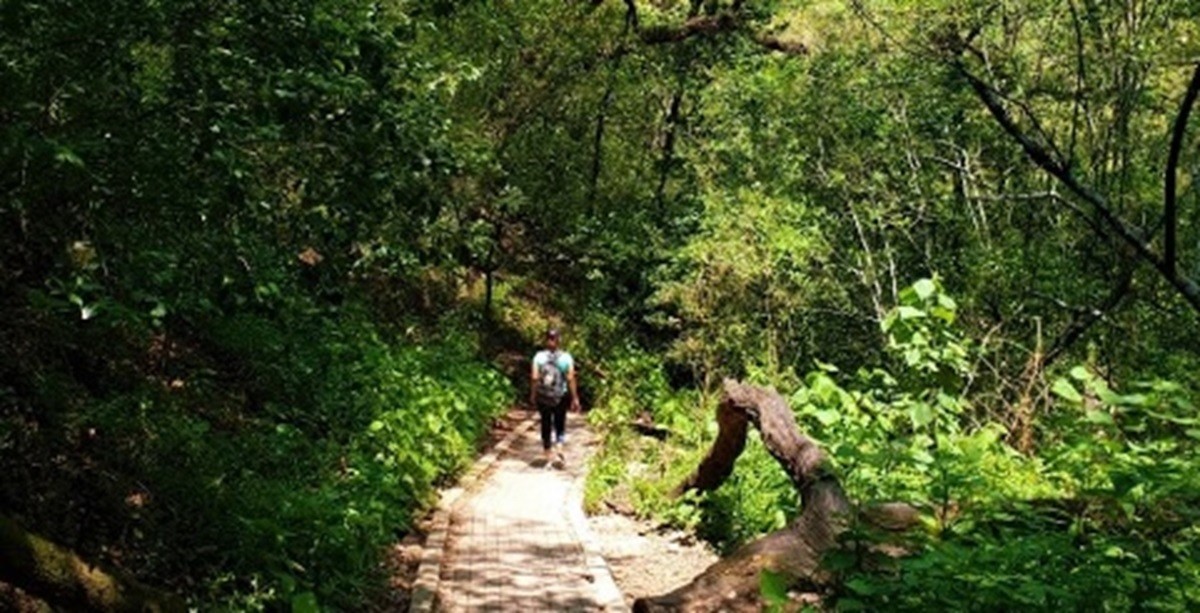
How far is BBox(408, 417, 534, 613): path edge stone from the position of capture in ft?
25.8

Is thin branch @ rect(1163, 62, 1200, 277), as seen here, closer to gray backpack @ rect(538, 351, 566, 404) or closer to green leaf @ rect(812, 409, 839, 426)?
green leaf @ rect(812, 409, 839, 426)

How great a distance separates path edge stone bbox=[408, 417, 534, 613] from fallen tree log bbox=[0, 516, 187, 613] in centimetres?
296

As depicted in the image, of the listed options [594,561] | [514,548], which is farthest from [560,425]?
[594,561]

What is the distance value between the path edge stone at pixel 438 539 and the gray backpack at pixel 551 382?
1232 millimetres

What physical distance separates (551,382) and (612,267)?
10332 mm

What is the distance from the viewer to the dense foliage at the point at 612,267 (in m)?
5.42

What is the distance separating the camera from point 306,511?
298 inches

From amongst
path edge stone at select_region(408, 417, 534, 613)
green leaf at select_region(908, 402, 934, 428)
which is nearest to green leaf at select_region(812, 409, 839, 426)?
green leaf at select_region(908, 402, 934, 428)

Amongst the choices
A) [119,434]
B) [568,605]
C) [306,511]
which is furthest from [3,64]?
[568,605]

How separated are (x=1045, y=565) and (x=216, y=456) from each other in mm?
5590

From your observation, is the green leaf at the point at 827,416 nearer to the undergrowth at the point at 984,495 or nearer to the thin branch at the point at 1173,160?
the undergrowth at the point at 984,495

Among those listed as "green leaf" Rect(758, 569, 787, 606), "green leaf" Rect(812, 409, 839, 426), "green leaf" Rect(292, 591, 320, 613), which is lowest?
"green leaf" Rect(292, 591, 320, 613)

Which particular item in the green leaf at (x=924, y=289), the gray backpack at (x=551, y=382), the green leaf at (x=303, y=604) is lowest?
the green leaf at (x=303, y=604)

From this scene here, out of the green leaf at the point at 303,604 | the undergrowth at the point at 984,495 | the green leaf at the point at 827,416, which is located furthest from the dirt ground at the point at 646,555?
the green leaf at the point at 303,604
